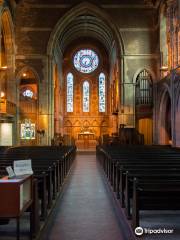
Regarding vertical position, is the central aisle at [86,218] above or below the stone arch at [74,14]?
below

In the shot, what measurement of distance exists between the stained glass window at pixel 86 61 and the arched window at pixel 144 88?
13310 mm

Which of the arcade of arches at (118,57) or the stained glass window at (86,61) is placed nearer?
the arcade of arches at (118,57)

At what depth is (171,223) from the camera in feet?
18.2

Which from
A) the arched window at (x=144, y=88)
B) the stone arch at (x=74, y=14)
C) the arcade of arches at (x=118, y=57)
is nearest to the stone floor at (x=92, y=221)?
the arcade of arches at (x=118, y=57)

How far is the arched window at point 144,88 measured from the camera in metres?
24.3

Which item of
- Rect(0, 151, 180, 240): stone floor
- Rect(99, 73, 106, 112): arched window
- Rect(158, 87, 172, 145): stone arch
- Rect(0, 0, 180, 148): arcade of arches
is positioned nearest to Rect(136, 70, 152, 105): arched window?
Rect(0, 0, 180, 148): arcade of arches

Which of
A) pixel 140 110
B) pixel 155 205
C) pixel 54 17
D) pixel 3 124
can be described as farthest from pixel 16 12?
pixel 155 205

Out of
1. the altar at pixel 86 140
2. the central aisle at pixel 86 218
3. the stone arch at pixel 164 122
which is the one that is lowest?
the central aisle at pixel 86 218

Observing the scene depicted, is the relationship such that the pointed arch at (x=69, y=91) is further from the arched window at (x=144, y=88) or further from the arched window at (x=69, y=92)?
Answer: the arched window at (x=144, y=88)

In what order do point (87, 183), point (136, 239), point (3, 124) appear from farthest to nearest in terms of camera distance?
point (3, 124)
point (87, 183)
point (136, 239)

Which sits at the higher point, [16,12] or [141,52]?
[16,12]

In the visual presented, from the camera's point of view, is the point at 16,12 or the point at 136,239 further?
the point at 16,12

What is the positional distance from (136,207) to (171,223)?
1063mm

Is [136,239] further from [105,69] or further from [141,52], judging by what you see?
[105,69]
